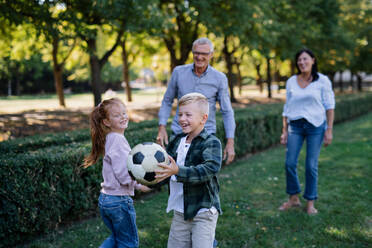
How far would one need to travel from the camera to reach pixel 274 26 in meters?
16.3

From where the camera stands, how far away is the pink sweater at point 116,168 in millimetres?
2805

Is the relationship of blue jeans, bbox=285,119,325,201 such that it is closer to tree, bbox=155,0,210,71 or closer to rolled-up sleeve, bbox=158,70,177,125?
rolled-up sleeve, bbox=158,70,177,125

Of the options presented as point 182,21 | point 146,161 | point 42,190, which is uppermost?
point 182,21

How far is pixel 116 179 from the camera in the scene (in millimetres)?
2861

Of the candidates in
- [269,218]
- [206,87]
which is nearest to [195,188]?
[206,87]

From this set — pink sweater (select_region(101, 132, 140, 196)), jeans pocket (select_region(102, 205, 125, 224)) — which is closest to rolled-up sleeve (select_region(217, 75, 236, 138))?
pink sweater (select_region(101, 132, 140, 196))

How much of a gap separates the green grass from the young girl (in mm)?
1321

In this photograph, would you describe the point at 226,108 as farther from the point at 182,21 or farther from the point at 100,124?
the point at 182,21

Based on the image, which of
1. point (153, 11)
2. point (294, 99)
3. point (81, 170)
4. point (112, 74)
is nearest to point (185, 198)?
point (81, 170)

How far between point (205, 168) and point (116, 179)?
89 cm

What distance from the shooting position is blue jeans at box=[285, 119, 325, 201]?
5.04 m

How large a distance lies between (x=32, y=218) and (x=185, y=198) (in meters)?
2.60

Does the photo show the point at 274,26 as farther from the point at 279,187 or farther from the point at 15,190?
the point at 15,190

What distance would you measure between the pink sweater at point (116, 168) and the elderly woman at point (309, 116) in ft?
10.6
